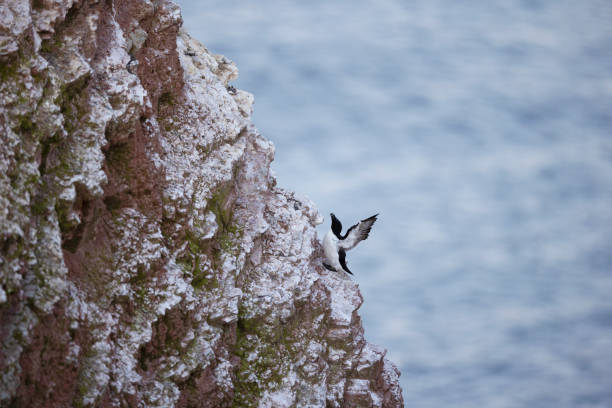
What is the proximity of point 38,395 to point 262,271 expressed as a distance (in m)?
6.94

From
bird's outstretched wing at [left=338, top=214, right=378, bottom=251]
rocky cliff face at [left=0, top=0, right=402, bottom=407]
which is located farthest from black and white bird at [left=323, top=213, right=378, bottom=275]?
rocky cliff face at [left=0, top=0, right=402, bottom=407]

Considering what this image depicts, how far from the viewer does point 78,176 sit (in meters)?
10.9

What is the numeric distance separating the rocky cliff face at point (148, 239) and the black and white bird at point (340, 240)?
1.15 ft

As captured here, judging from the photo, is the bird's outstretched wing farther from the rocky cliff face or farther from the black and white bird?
the rocky cliff face

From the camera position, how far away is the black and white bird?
18.7 metres

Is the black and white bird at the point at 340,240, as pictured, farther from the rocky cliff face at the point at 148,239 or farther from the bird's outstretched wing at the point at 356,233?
the rocky cliff face at the point at 148,239

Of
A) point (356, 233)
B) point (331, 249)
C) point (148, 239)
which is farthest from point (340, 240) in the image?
point (148, 239)

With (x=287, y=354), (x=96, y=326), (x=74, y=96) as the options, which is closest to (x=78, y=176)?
(x=74, y=96)

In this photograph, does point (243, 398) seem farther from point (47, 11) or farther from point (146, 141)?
point (47, 11)

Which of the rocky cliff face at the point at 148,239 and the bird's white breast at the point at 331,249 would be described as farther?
the bird's white breast at the point at 331,249

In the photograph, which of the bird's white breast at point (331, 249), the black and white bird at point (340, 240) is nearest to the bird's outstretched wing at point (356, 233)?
the black and white bird at point (340, 240)

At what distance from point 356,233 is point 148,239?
733 cm

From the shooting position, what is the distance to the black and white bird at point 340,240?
18734 millimetres

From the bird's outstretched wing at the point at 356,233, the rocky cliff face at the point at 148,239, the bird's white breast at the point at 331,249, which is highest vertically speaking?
the bird's outstretched wing at the point at 356,233
